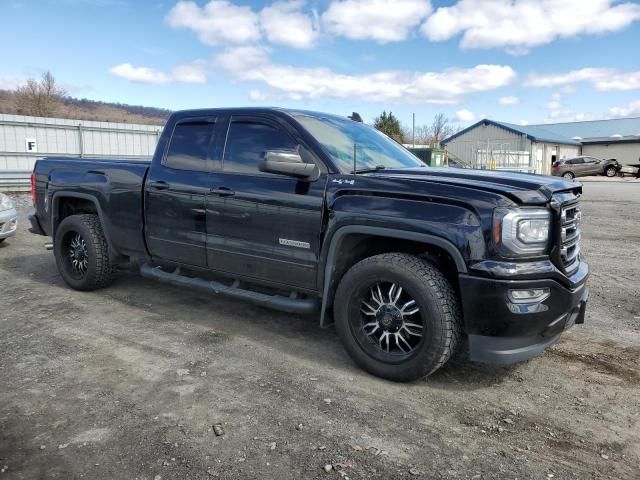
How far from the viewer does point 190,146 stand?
4773 mm

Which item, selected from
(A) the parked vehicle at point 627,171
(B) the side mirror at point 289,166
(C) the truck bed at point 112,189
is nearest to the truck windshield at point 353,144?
(B) the side mirror at point 289,166

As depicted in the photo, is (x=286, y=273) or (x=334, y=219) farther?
(x=286, y=273)

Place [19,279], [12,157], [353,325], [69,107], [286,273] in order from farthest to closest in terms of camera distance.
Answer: [69,107]
[12,157]
[19,279]
[286,273]
[353,325]

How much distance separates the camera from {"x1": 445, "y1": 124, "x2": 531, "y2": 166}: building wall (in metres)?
45.0

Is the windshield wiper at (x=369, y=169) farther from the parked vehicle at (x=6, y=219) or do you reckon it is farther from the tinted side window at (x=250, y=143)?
the parked vehicle at (x=6, y=219)

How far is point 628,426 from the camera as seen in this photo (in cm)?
301

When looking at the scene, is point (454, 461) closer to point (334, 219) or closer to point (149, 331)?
point (334, 219)

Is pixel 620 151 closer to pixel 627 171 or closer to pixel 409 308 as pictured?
pixel 627 171

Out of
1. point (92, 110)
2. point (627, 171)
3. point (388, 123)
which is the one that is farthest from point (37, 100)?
point (627, 171)

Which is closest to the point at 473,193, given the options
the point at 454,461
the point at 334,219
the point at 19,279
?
the point at 334,219

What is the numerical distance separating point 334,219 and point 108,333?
90.7 inches

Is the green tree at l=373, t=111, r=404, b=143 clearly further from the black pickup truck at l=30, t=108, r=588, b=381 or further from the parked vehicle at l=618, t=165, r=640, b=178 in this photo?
the black pickup truck at l=30, t=108, r=588, b=381

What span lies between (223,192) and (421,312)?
6.55 ft

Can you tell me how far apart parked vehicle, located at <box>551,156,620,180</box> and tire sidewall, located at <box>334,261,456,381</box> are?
3516 cm
